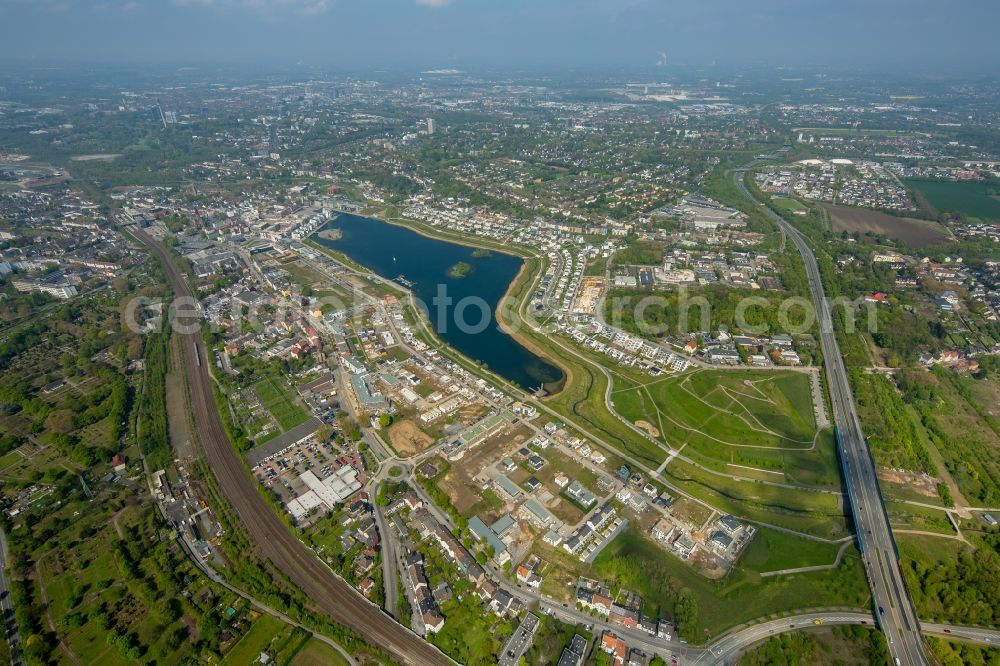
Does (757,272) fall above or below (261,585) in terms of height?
above

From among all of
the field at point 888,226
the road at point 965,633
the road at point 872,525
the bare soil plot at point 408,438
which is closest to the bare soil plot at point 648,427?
the road at point 872,525

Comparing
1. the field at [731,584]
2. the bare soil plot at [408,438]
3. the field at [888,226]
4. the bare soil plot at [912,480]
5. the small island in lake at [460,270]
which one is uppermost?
the field at [888,226]

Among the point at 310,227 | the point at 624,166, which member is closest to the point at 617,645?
the point at 310,227

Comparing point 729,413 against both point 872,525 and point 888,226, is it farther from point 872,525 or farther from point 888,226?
point 888,226

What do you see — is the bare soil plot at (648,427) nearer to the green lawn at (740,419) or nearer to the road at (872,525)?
the green lawn at (740,419)

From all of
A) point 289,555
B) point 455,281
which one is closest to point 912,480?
point 289,555

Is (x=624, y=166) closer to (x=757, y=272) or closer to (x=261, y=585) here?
(x=757, y=272)

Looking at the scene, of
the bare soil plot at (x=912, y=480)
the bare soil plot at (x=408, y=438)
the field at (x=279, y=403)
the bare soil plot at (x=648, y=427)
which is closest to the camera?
the bare soil plot at (x=912, y=480)
